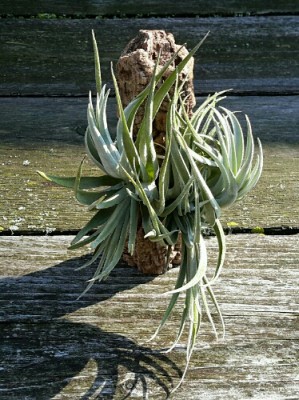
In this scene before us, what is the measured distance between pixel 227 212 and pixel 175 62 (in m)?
0.32

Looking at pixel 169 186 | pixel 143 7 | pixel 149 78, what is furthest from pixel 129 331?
pixel 143 7

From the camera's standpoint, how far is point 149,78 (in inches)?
46.6

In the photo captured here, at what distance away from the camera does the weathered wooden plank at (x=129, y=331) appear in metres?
1.07

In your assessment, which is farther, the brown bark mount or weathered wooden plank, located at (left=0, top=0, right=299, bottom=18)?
weathered wooden plank, located at (left=0, top=0, right=299, bottom=18)

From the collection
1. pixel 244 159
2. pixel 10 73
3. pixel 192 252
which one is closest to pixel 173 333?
pixel 192 252

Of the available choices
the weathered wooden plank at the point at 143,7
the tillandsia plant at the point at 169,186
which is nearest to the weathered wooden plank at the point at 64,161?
the tillandsia plant at the point at 169,186

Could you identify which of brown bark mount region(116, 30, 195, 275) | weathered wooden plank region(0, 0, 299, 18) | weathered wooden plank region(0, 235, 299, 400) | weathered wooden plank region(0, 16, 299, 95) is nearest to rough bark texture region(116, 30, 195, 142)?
brown bark mount region(116, 30, 195, 275)

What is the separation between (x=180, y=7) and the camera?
225 centimetres

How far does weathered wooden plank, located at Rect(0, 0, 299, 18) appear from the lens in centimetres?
221

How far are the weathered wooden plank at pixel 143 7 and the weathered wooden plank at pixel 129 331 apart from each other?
1.00 m

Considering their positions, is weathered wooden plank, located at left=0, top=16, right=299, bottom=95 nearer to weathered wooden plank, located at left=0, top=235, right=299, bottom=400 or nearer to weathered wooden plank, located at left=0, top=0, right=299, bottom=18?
weathered wooden plank, located at left=0, top=0, right=299, bottom=18

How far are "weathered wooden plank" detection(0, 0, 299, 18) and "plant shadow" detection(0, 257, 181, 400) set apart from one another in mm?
1107

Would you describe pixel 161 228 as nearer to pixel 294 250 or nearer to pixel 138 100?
pixel 138 100

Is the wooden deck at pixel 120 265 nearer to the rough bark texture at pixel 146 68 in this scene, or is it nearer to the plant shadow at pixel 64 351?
the plant shadow at pixel 64 351
